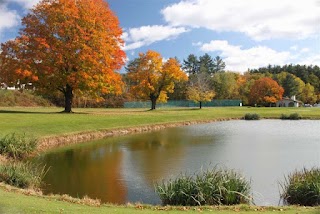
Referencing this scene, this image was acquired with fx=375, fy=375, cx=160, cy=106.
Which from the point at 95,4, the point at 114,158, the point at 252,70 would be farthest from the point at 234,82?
the point at 114,158

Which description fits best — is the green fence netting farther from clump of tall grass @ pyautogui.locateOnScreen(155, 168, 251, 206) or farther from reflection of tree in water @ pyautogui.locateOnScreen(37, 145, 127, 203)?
clump of tall grass @ pyautogui.locateOnScreen(155, 168, 251, 206)

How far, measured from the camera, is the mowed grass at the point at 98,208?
855 centimetres

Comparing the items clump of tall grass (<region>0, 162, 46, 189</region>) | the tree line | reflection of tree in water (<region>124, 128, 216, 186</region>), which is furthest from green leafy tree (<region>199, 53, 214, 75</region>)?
clump of tall grass (<region>0, 162, 46, 189</region>)

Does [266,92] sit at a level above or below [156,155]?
above

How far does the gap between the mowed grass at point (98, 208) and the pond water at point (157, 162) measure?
2.02m

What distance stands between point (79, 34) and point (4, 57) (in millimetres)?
8053

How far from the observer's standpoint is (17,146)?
19.2 meters

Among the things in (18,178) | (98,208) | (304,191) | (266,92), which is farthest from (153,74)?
(98,208)

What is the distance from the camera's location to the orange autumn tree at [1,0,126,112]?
37188 millimetres

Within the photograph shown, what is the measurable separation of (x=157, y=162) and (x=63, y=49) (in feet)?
75.2

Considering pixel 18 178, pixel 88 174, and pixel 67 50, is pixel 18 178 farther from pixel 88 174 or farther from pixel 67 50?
pixel 67 50

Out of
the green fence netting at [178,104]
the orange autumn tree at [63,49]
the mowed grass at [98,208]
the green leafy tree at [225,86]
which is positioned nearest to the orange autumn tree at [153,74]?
the orange autumn tree at [63,49]

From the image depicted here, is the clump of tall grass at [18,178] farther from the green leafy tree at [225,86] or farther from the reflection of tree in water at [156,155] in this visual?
the green leafy tree at [225,86]

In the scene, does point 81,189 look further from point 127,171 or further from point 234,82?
point 234,82
